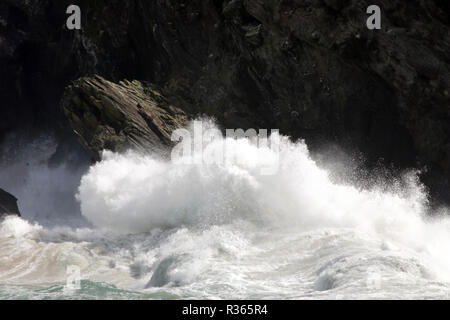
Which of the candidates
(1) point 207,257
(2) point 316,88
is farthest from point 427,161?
(1) point 207,257

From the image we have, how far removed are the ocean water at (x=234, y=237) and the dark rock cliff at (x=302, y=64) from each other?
4.42 feet

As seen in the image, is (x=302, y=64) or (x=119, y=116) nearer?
(x=302, y=64)

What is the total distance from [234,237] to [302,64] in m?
6.85

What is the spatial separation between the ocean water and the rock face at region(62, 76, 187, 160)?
74cm

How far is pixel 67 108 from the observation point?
23.9m

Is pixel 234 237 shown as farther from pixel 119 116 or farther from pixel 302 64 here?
pixel 119 116

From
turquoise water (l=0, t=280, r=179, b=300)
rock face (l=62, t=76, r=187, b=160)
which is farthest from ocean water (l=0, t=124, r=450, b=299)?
rock face (l=62, t=76, r=187, b=160)

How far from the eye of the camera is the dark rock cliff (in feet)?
60.7

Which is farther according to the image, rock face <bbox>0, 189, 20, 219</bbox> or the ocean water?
rock face <bbox>0, 189, 20, 219</bbox>

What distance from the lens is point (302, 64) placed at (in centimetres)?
2105

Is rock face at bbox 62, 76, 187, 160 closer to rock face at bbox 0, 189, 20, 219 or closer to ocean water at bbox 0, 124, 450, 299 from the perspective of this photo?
ocean water at bbox 0, 124, 450, 299

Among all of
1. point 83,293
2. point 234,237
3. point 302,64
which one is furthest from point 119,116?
point 83,293

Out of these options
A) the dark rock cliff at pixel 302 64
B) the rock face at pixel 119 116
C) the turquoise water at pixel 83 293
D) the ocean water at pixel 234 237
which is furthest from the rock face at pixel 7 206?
the turquoise water at pixel 83 293
